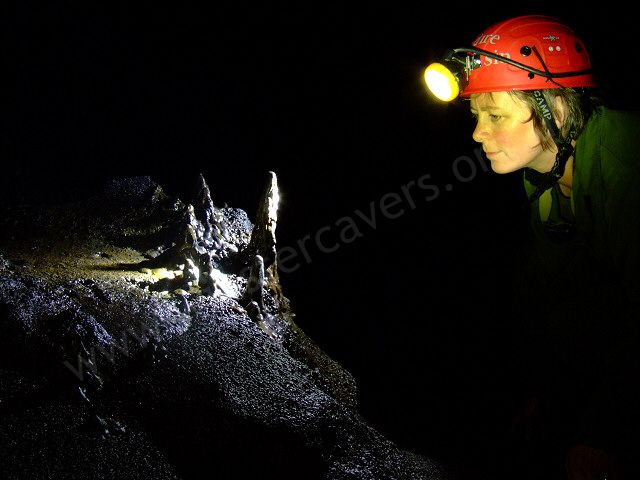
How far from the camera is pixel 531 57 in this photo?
5.72 ft

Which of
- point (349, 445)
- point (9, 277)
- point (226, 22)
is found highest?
point (226, 22)

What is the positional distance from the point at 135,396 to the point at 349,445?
105cm

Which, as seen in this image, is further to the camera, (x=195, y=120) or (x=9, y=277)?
(x=195, y=120)

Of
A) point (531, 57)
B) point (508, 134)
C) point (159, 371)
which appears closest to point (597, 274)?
point (508, 134)

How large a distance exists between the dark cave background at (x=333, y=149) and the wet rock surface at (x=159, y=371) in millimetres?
564

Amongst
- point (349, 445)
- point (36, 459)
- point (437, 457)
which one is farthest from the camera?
point (437, 457)

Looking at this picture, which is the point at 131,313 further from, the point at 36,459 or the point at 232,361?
the point at 36,459

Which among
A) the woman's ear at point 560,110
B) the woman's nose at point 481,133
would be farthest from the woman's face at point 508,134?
the woman's ear at point 560,110

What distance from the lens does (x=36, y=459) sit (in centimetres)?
127

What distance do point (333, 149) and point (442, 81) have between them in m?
4.30

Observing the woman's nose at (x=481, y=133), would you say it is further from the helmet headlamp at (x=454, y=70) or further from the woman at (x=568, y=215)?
the helmet headlamp at (x=454, y=70)

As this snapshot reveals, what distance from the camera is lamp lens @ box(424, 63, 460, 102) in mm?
1891

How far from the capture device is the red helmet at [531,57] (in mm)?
1715

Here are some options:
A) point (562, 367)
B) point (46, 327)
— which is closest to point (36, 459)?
point (46, 327)
